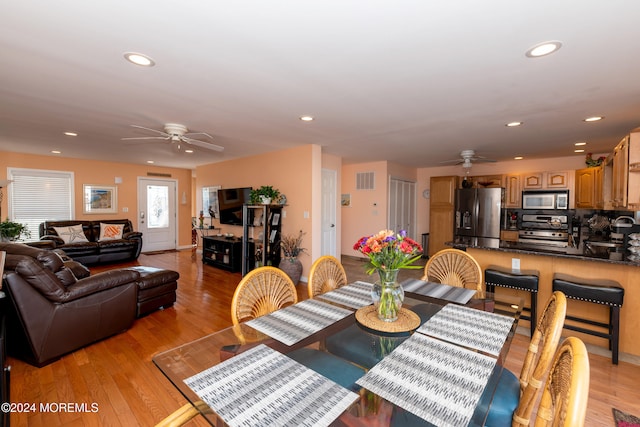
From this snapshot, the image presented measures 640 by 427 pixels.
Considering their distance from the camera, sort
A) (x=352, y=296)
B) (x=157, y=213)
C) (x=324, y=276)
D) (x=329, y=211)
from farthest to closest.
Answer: (x=157, y=213) → (x=329, y=211) → (x=324, y=276) → (x=352, y=296)

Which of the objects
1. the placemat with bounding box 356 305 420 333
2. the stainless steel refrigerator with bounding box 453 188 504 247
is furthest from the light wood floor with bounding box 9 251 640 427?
the stainless steel refrigerator with bounding box 453 188 504 247

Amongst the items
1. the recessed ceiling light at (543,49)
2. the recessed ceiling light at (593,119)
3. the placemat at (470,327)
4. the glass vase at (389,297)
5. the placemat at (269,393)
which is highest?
the recessed ceiling light at (593,119)

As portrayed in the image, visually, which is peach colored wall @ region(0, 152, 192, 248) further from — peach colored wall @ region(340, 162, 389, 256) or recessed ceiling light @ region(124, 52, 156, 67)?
recessed ceiling light @ region(124, 52, 156, 67)

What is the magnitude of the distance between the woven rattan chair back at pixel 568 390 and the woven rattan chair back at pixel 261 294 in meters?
1.31

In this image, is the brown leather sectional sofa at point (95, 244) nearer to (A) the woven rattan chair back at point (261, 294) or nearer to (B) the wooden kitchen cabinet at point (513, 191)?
(A) the woven rattan chair back at point (261, 294)

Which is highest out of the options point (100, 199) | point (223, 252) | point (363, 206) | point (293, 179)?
point (293, 179)

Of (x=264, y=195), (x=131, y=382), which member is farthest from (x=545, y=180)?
(x=131, y=382)

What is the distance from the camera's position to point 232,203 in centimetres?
598

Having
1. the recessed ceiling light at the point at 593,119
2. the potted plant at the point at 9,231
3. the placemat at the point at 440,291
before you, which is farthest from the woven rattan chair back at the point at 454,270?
the potted plant at the point at 9,231

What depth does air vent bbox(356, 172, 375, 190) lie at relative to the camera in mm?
6445

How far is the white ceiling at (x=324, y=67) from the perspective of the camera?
1.46m

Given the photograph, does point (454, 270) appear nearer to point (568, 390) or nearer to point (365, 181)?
point (568, 390)

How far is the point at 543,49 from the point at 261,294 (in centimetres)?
239

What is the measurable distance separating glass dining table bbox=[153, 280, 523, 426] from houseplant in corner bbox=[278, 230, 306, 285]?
9.38 feet
